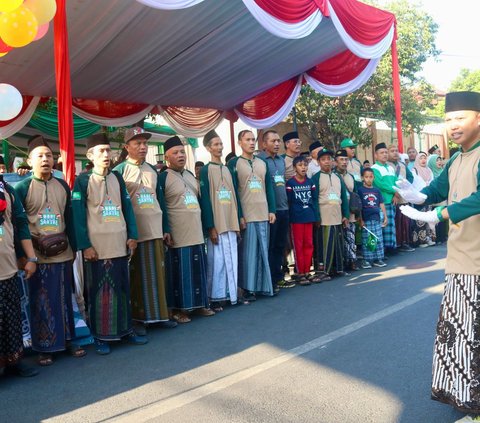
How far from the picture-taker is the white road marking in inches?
117

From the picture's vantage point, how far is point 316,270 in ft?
22.4

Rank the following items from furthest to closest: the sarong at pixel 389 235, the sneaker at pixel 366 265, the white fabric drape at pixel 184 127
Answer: the white fabric drape at pixel 184 127 < the sarong at pixel 389 235 < the sneaker at pixel 366 265

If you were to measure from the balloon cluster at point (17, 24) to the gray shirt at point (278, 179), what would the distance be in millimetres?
3098

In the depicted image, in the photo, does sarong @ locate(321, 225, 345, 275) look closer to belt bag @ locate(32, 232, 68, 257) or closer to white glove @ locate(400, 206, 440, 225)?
belt bag @ locate(32, 232, 68, 257)

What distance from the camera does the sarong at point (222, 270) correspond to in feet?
18.1

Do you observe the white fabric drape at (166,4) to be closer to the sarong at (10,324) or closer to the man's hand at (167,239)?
the man's hand at (167,239)

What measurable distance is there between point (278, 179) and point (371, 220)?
1.97 metres

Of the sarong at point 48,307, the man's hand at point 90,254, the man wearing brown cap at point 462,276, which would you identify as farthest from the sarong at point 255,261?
the man wearing brown cap at point 462,276

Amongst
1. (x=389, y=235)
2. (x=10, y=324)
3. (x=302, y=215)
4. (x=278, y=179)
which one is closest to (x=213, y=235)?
(x=278, y=179)

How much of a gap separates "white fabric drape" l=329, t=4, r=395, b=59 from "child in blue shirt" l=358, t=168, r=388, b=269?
189 cm

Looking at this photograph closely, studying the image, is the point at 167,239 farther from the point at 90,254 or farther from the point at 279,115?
the point at 279,115

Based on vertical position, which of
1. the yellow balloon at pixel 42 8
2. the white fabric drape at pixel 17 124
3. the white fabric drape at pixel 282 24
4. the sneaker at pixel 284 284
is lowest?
the sneaker at pixel 284 284

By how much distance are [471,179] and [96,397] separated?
269cm

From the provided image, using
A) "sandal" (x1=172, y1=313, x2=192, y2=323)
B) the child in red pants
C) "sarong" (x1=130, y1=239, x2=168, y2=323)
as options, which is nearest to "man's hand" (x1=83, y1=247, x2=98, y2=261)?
"sarong" (x1=130, y1=239, x2=168, y2=323)
